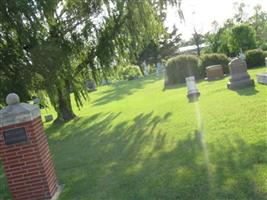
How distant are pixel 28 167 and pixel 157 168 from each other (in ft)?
7.49

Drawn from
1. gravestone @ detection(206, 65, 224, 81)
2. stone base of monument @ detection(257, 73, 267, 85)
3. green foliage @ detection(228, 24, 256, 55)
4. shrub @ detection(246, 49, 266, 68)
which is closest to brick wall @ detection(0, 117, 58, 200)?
stone base of monument @ detection(257, 73, 267, 85)

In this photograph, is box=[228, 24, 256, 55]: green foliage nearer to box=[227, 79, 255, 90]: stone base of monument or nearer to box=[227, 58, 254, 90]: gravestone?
box=[227, 58, 254, 90]: gravestone

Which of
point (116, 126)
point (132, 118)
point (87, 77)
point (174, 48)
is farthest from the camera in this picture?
point (174, 48)

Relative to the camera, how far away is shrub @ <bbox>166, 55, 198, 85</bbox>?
2566 cm

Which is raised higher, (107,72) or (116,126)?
(107,72)

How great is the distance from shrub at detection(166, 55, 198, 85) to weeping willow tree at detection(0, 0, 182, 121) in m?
7.91

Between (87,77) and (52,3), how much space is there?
4.47 meters

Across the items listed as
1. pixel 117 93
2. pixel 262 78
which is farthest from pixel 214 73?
pixel 117 93

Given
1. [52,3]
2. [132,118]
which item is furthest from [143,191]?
[52,3]

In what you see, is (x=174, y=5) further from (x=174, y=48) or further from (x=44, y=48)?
(x=174, y=48)

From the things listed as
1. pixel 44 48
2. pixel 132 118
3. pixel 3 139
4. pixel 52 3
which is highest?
pixel 52 3

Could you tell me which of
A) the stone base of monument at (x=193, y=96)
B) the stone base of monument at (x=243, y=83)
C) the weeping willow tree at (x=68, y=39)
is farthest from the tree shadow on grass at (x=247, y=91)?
the weeping willow tree at (x=68, y=39)

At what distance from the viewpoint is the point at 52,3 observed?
13.4 meters

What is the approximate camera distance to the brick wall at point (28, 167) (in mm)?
6410
